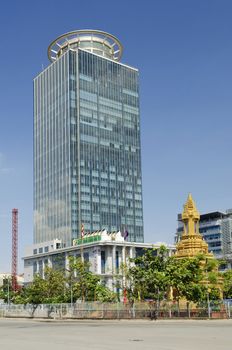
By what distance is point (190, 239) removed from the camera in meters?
78.6

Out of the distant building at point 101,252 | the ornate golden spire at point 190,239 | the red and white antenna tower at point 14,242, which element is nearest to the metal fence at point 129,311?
the ornate golden spire at point 190,239

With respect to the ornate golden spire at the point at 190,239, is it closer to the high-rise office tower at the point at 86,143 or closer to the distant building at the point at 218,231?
the high-rise office tower at the point at 86,143

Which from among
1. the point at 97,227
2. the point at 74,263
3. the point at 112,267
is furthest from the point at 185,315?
the point at 97,227

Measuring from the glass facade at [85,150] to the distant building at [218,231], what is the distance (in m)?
30.9

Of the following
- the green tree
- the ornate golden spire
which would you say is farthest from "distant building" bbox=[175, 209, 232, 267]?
the green tree

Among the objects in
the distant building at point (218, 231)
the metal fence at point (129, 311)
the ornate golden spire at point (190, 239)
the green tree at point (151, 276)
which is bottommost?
the metal fence at point (129, 311)

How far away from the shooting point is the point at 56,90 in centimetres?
17238

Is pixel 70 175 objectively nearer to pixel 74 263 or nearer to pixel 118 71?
pixel 118 71

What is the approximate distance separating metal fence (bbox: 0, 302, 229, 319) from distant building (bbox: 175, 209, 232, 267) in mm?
106167

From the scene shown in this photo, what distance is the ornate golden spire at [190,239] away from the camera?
254 ft

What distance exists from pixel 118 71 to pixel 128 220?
52.8 meters

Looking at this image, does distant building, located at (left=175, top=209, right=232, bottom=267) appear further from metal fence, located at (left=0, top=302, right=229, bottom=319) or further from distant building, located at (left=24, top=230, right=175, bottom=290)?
metal fence, located at (left=0, top=302, right=229, bottom=319)

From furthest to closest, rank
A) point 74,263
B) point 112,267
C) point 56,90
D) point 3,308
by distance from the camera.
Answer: point 56,90, point 112,267, point 3,308, point 74,263

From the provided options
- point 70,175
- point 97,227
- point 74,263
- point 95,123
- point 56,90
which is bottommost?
point 74,263
